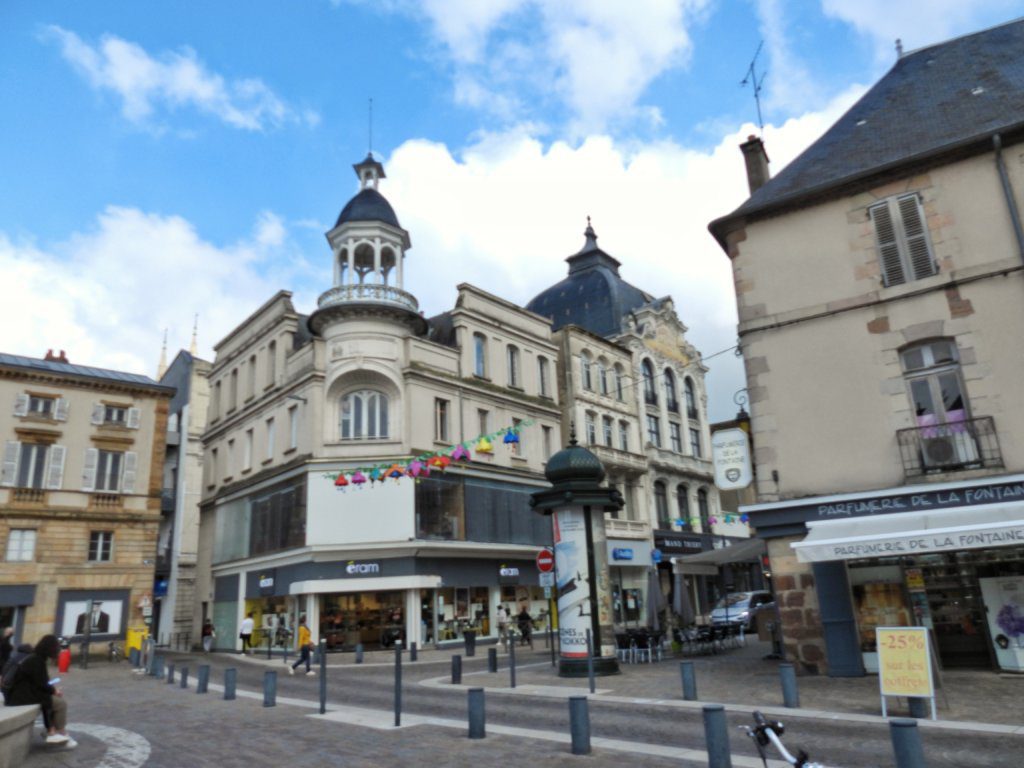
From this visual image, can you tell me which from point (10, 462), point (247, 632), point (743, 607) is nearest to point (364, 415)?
point (247, 632)

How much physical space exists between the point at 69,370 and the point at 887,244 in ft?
104

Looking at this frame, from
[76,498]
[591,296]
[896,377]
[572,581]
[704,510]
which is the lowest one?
[572,581]

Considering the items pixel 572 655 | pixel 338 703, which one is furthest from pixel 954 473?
pixel 338 703

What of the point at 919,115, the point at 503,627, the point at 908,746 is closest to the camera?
the point at 908,746

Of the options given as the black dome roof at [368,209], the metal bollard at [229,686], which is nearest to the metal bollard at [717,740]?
the metal bollard at [229,686]

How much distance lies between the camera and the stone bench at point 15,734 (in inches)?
277

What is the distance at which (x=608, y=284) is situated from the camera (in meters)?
43.4

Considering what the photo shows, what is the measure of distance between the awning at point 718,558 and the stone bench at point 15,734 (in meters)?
14.4

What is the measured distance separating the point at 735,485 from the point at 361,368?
17.2 metres

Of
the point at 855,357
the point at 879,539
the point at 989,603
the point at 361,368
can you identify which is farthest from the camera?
the point at 361,368

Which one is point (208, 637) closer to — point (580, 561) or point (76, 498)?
point (76, 498)

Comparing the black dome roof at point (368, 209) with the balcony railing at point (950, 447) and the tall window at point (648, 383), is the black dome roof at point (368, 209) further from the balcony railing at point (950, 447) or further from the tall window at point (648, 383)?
the balcony railing at point (950, 447)

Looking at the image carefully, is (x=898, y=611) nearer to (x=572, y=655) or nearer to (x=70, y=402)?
(x=572, y=655)

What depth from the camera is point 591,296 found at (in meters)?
43.8
